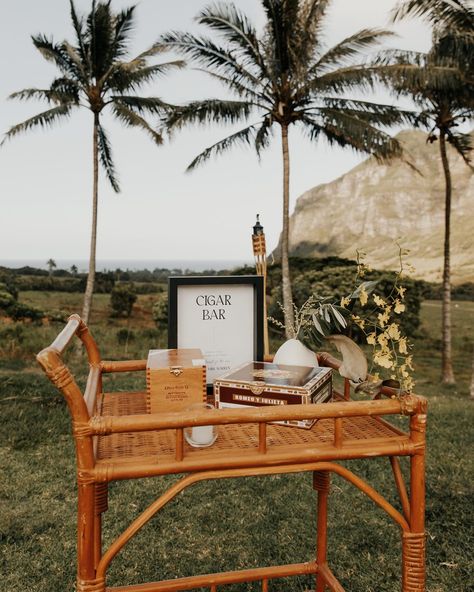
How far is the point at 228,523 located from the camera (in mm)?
3322

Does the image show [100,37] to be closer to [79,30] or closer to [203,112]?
[79,30]

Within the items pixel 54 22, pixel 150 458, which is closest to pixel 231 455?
pixel 150 458

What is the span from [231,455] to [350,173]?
87769 millimetres

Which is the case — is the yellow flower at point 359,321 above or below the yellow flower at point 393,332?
above

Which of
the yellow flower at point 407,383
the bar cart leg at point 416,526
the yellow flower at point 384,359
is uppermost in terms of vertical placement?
the yellow flower at point 384,359

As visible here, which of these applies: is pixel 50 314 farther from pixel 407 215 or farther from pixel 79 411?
pixel 407 215

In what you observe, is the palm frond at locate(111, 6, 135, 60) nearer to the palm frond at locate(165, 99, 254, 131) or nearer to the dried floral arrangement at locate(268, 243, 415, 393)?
the palm frond at locate(165, 99, 254, 131)

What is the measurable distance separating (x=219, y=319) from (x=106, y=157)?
38.3 feet

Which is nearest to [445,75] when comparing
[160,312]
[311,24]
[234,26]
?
[311,24]

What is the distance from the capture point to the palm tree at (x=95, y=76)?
1127 centimetres

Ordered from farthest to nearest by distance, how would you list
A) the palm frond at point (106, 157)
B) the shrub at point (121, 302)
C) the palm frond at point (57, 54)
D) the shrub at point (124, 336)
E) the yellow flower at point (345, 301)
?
the shrub at point (121, 302)
the shrub at point (124, 336)
the palm frond at point (106, 157)
the palm frond at point (57, 54)
the yellow flower at point (345, 301)

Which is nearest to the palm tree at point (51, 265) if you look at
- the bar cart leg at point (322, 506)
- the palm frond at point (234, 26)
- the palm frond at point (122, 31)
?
the palm frond at point (122, 31)

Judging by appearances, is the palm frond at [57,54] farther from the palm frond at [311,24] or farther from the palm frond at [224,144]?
the palm frond at [311,24]

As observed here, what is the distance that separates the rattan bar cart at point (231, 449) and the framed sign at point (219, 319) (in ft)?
0.99
